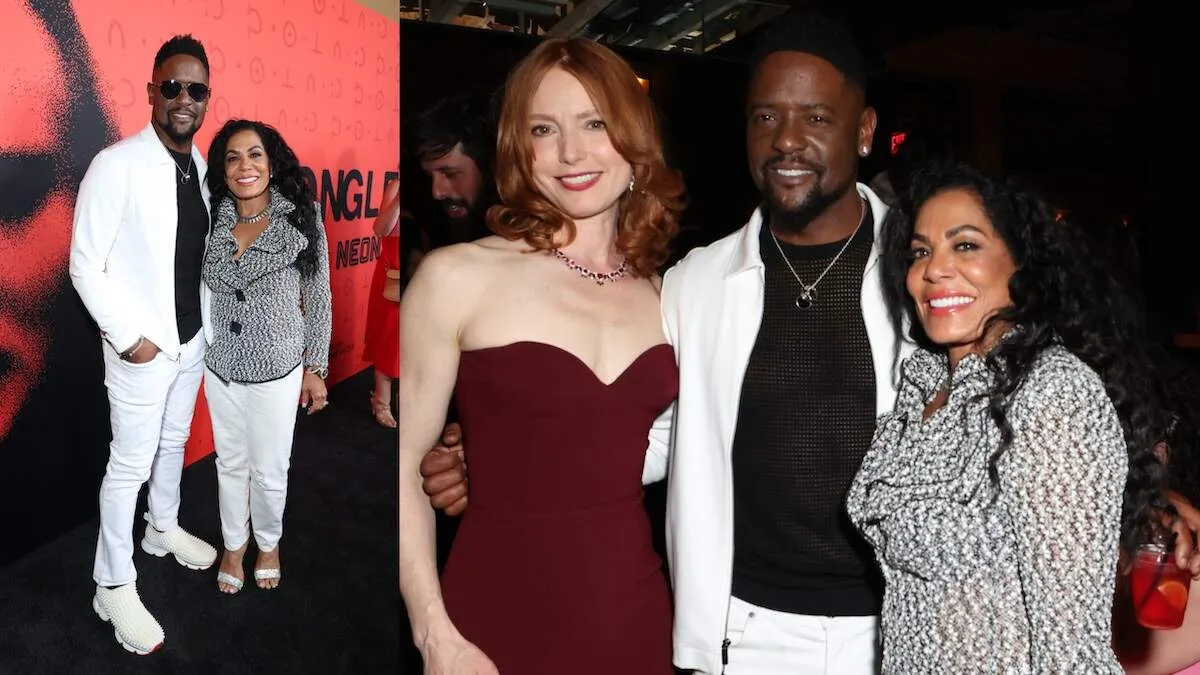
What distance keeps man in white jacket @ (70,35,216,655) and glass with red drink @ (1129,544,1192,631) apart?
6.22 ft

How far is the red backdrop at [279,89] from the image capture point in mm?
1721

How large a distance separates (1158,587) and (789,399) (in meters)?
0.76

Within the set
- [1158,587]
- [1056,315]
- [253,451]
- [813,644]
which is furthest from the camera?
[253,451]

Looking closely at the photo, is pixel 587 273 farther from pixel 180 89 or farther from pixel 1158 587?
pixel 1158 587

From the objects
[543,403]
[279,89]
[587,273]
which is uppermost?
[279,89]

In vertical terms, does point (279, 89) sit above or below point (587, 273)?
above

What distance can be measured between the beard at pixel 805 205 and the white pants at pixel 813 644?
2.62 feet

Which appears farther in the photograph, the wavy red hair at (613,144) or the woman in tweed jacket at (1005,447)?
the wavy red hair at (613,144)

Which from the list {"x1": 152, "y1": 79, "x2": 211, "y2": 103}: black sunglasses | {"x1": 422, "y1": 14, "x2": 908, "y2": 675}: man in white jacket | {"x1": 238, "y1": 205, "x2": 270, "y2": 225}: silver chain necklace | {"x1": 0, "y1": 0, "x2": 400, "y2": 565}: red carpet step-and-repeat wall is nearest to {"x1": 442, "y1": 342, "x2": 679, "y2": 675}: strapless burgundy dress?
{"x1": 422, "y1": 14, "x2": 908, "y2": 675}: man in white jacket

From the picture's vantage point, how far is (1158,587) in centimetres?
171

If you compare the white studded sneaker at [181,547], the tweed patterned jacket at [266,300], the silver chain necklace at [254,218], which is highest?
the silver chain necklace at [254,218]

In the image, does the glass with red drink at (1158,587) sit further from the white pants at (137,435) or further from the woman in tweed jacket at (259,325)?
the white pants at (137,435)

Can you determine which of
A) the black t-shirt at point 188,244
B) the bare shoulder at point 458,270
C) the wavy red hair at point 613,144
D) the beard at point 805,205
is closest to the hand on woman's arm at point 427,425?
the bare shoulder at point 458,270

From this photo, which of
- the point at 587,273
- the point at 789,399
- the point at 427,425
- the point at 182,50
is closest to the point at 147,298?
the point at 182,50
